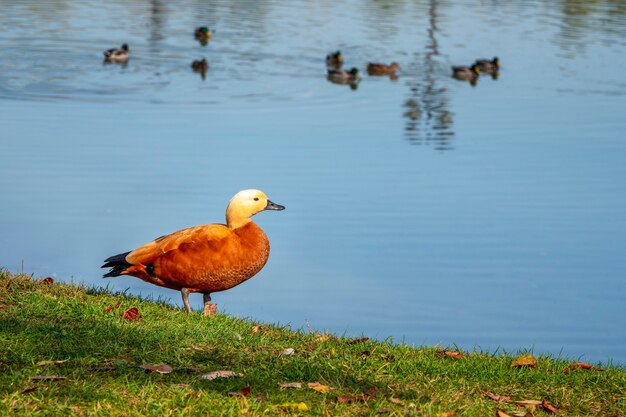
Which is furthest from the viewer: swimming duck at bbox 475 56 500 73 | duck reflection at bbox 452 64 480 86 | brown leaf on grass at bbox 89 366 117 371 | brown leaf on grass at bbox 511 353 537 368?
swimming duck at bbox 475 56 500 73

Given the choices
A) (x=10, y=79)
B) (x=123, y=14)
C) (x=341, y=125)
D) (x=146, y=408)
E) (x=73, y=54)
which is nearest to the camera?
(x=146, y=408)

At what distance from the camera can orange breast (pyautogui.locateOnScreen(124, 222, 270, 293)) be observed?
10109 millimetres

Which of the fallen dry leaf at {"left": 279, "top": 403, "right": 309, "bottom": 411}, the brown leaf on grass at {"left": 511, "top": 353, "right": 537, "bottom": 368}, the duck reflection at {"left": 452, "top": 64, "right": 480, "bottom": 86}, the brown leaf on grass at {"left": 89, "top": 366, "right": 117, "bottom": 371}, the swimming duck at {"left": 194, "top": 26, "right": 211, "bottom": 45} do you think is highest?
the fallen dry leaf at {"left": 279, "top": 403, "right": 309, "bottom": 411}

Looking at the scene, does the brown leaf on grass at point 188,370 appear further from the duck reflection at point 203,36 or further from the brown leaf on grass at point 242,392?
the duck reflection at point 203,36

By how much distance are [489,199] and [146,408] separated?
1316 centimetres

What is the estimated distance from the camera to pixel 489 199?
63.8ft

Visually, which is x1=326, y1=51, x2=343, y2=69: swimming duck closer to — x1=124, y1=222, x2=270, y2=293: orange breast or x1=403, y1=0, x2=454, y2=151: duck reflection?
x1=403, y1=0, x2=454, y2=151: duck reflection

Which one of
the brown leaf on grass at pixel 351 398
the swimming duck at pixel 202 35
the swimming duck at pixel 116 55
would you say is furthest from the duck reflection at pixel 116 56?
the brown leaf on grass at pixel 351 398

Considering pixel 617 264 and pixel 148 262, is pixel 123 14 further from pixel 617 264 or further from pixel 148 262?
pixel 148 262

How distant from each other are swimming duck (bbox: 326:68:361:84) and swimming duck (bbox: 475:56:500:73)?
12.1 ft

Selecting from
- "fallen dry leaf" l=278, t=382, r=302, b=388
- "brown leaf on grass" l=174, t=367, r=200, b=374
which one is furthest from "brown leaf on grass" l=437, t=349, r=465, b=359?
"brown leaf on grass" l=174, t=367, r=200, b=374

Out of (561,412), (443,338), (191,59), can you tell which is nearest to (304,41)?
(191,59)

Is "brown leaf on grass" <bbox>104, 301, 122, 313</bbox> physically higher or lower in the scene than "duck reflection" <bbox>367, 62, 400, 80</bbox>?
higher

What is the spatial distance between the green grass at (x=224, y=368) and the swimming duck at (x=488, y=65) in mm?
24577
